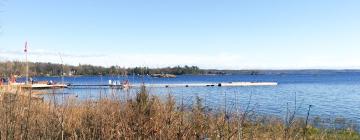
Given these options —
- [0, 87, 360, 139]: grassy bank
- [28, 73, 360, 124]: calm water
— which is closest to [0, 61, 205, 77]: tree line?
[28, 73, 360, 124]: calm water

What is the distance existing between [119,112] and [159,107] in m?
0.81

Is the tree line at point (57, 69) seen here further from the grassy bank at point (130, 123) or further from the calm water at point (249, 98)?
the grassy bank at point (130, 123)

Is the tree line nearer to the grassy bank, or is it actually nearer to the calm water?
the calm water

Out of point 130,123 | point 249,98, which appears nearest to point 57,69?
point 130,123

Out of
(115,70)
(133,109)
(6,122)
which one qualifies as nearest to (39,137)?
(6,122)

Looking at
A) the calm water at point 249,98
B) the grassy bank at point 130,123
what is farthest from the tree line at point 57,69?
the grassy bank at point 130,123

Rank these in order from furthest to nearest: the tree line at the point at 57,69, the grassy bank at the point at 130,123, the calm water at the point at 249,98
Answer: the calm water at the point at 249,98 < the tree line at the point at 57,69 < the grassy bank at the point at 130,123

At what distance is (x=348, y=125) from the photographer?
59.5 ft

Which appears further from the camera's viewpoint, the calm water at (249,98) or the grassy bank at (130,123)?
the calm water at (249,98)

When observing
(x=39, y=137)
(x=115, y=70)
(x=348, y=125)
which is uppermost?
(x=115, y=70)

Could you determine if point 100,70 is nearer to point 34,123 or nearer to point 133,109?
point 133,109

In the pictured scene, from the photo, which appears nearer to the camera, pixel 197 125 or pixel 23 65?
pixel 197 125

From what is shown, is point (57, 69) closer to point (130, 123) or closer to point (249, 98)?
point (130, 123)

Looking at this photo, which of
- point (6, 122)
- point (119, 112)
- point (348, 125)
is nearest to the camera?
point (6, 122)
